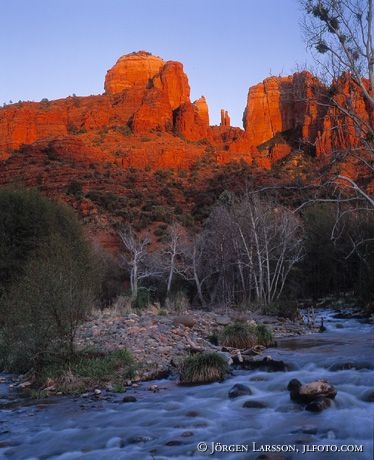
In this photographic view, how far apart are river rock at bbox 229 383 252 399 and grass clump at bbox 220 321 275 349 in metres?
4.76

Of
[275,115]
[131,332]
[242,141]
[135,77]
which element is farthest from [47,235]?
[135,77]

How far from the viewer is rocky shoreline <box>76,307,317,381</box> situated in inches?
456

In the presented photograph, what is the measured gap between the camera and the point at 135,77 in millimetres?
110312

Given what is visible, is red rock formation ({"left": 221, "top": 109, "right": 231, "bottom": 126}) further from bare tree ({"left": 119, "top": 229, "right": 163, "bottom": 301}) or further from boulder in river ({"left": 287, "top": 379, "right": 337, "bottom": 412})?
boulder in river ({"left": 287, "top": 379, "right": 337, "bottom": 412})

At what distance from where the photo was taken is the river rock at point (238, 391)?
903 centimetres

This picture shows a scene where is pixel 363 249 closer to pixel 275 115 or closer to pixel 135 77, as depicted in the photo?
pixel 275 115

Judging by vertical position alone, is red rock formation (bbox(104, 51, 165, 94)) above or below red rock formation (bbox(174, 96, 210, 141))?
above

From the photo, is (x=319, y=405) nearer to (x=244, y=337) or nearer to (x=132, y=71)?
(x=244, y=337)

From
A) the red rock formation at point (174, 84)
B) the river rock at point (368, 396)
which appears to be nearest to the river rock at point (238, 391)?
the river rock at point (368, 396)

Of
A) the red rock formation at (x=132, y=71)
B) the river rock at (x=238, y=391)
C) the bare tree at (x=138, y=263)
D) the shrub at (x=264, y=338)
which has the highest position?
the red rock formation at (x=132, y=71)

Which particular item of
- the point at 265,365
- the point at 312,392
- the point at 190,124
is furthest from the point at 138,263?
the point at 190,124

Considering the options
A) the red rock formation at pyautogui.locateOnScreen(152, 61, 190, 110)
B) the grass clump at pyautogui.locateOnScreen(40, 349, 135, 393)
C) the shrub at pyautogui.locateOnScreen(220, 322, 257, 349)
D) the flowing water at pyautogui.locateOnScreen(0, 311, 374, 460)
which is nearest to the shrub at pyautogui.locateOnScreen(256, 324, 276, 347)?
the shrub at pyautogui.locateOnScreen(220, 322, 257, 349)

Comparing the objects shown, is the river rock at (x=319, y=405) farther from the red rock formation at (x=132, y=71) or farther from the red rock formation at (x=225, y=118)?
the red rock formation at (x=132, y=71)

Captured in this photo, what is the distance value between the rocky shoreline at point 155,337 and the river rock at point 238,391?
2.11 meters
